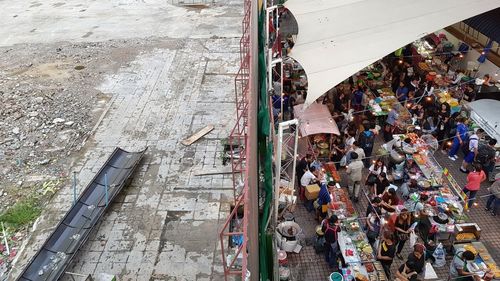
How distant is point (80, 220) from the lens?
29.3 ft

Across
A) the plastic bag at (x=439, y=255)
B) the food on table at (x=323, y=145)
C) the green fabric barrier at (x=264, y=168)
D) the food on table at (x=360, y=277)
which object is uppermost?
the green fabric barrier at (x=264, y=168)

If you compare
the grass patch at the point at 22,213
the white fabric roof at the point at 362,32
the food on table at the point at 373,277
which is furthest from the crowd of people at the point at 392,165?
the grass patch at the point at 22,213

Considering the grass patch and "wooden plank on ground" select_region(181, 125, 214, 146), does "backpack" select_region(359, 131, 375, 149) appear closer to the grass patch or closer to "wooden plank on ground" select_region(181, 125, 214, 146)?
"wooden plank on ground" select_region(181, 125, 214, 146)

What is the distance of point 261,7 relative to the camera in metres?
14.4

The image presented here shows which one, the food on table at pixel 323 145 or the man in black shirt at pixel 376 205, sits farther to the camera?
the food on table at pixel 323 145

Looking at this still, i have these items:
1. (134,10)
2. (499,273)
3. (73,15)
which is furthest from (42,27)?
(499,273)

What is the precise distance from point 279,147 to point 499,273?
4440 mm

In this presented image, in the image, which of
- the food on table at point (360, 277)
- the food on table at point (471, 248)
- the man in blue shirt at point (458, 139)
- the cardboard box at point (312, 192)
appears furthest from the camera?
the man in blue shirt at point (458, 139)

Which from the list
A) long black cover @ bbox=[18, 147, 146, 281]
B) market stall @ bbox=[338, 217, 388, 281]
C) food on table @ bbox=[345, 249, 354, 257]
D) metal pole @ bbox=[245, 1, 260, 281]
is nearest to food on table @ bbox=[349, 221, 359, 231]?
market stall @ bbox=[338, 217, 388, 281]

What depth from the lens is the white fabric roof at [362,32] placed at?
9.51 metres

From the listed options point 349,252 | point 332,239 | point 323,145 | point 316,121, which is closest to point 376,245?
point 349,252

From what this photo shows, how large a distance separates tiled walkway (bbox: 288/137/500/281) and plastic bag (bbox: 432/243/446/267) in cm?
12

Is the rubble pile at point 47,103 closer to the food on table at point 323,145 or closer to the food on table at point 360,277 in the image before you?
the food on table at point 323,145

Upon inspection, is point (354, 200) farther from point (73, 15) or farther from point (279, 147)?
point (73, 15)
